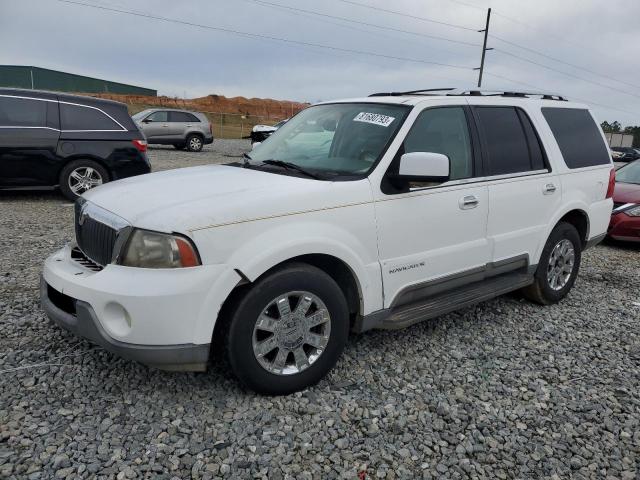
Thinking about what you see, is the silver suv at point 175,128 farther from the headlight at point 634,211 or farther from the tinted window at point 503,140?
the tinted window at point 503,140

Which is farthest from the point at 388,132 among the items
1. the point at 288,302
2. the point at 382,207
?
the point at 288,302

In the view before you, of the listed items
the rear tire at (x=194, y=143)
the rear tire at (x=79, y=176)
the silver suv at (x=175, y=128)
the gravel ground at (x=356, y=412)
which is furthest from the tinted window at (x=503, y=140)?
the rear tire at (x=194, y=143)

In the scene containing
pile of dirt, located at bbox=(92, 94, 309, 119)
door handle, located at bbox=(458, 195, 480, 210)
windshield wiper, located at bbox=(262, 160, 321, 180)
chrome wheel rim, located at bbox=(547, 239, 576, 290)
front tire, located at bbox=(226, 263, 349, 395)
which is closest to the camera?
front tire, located at bbox=(226, 263, 349, 395)

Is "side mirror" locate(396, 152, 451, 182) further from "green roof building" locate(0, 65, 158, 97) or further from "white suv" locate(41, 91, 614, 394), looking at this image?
"green roof building" locate(0, 65, 158, 97)

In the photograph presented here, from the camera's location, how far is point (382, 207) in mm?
3209

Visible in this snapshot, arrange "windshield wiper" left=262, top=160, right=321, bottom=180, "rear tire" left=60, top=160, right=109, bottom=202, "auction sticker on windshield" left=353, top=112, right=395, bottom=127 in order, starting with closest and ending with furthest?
1. "windshield wiper" left=262, top=160, right=321, bottom=180
2. "auction sticker on windshield" left=353, top=112, right=395, bottom=127
3. "rear tire" left=60, top=160, right=109, bottom=202

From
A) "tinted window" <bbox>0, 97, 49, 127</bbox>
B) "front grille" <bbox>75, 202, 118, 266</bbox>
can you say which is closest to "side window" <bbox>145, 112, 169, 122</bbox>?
"tinted window" <bbox>0, 97, 49, 127</bbox>

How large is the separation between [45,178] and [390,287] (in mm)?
7102

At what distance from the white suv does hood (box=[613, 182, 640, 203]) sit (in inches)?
150

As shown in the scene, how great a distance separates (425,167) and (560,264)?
7.96ft

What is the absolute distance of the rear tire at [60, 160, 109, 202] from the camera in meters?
8.38

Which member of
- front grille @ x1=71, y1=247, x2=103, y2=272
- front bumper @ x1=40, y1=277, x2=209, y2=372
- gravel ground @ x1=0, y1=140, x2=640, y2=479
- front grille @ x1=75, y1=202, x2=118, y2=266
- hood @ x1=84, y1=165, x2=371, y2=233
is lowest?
gravel ground @ x1=0, y1=140, x2=640, y2=479

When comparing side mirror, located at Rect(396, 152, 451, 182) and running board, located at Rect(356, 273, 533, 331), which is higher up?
side mirror, located at Rect(396, 152, 451, 182)

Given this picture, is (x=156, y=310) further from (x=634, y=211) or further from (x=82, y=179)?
(x=634, y=211)
